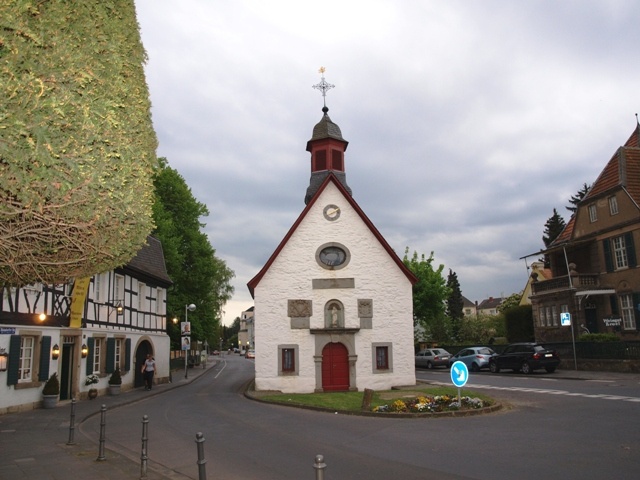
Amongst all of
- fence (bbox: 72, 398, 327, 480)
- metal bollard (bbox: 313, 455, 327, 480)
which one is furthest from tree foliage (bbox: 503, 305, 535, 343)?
metal bollard (bbox: 313, 455, 327, 480)

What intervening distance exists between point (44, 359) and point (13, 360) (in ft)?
5.32

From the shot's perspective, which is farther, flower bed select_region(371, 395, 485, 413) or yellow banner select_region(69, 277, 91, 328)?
yellow banner select_region(69, 277, 91, 328)

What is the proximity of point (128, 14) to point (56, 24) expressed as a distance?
5.59 feet

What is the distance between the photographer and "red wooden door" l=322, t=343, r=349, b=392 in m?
23.4

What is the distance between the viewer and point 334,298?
23.9m

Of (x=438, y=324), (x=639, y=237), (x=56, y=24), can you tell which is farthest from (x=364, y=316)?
(x=438, y=324)

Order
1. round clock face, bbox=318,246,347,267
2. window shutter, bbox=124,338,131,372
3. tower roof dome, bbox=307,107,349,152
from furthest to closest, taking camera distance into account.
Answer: tower roof dome, bbox=307,107,349,152
window shutter, bbox=124,338,131,372
round clock face, bbox=318,246,347,267

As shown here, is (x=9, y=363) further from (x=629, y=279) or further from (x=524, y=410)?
(x=629, y=279)

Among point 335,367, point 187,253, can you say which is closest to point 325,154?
point 335,367

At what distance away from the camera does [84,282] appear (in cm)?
2036

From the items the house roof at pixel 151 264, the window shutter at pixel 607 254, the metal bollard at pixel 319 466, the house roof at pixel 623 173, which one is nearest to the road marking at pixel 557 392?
the window shutter at pixel 607 254

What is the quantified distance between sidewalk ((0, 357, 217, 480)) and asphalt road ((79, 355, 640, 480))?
529 millimetres

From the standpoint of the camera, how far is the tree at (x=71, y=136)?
554cm

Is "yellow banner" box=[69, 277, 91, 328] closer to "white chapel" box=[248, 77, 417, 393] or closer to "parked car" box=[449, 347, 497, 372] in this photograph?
"white chapel" box=[248, 77, 417, 393]
